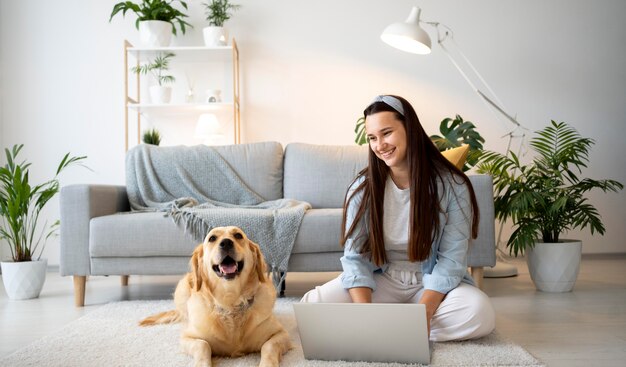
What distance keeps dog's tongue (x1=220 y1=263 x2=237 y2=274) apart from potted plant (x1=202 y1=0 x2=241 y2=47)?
2798 mm

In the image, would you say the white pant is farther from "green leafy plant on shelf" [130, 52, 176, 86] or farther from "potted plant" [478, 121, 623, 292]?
"green leafy plant on shelf" [130, 52, 176, 86]

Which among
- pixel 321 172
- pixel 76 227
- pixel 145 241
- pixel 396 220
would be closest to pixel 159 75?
pixel 321 172

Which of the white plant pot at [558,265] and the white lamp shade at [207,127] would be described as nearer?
the white plant pot at [558,265]

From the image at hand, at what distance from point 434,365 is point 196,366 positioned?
0.67 meters

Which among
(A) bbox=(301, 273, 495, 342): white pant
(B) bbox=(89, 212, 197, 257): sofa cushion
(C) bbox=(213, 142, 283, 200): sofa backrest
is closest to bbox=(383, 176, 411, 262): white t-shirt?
(A) bbox=(301, 273, 495, 342): white pant

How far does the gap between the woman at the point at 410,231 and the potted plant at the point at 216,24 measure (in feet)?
8.67

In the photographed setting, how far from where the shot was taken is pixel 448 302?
5.63ft

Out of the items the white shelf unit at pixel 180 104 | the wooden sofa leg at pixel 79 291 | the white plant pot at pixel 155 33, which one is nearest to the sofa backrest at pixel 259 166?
the white shelf unit at pixel 180 104

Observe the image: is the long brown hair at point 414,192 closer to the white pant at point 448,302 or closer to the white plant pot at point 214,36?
the white pant at point 448,302

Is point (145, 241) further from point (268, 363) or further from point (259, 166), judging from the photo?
point (268, 363)

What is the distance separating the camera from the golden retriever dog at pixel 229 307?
5.36ft

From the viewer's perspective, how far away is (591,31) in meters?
4.40

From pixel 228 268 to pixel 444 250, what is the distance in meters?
0.69

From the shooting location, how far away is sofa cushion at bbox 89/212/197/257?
8.61ft
